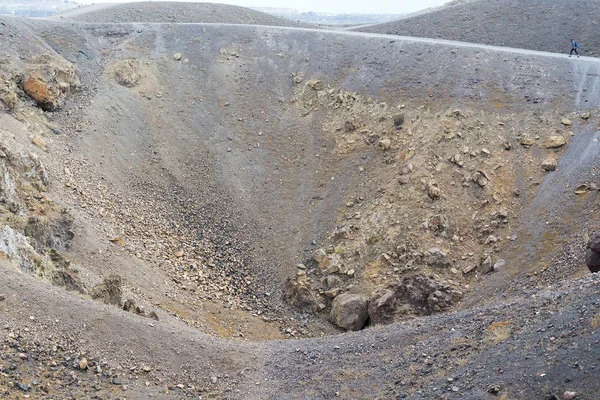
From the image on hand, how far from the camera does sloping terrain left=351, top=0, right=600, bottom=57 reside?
39.1 m

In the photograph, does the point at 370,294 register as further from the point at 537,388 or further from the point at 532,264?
the point at 537,388

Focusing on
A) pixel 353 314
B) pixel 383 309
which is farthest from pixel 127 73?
pixel 383 309

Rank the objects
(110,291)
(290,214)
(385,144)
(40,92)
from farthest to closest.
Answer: (40,92)
(385,144)
(290,214)
(110,291)

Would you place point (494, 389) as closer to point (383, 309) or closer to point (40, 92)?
point (383, 309)

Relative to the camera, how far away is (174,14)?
49875mm

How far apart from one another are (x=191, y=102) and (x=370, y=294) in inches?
757

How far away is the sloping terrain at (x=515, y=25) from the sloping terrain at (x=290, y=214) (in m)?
5.56

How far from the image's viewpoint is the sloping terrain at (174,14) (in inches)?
1919

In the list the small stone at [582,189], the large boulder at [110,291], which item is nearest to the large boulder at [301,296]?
the large boulder at [110,291]

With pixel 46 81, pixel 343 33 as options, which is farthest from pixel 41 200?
pixel 343 33

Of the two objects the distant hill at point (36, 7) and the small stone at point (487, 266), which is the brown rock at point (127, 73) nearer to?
the small stone at point (487, 266)

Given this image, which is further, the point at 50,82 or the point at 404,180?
the point at 50,82

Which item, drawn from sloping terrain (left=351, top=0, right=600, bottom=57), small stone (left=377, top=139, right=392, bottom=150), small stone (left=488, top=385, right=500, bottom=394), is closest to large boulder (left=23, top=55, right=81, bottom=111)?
small stone (left=377, top=139, right=392, bottom=150)

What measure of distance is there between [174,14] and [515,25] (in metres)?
28.8
